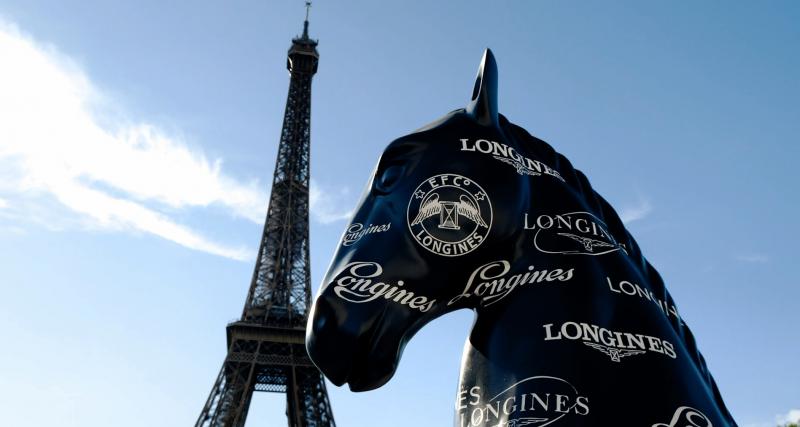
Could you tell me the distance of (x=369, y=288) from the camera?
12.1 ft

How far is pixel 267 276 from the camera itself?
39594mm

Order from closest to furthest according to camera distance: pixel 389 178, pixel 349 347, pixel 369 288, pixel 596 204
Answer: pixel 349 347 < pixel 369 288 < pixel 389 178 < pixel 596 204

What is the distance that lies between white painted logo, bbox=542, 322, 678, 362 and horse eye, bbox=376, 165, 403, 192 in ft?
3.69

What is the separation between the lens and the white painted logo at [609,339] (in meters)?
3.55

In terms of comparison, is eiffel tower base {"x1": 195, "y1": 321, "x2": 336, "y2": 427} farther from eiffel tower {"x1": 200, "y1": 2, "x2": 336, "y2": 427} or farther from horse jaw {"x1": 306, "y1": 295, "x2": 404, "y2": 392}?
horse jaw {"x1": 306, "y1": 295, "x2": 404, "y2": 392}

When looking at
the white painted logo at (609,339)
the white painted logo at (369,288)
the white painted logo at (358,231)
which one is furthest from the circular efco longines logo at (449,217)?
the white painted logo at (609,339)

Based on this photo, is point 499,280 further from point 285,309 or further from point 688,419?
point 285,309

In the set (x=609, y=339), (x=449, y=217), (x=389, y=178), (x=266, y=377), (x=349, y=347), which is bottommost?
(x=349, y=347)

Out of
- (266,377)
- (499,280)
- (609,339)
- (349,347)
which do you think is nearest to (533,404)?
(609,339)

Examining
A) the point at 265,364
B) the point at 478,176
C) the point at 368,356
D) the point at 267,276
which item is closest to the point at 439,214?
the point at 478,176

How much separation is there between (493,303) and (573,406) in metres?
0.67

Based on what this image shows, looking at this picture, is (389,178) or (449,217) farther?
(389,178)

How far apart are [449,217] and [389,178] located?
477 mm

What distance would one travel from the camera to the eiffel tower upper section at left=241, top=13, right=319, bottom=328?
38000 millimetres
